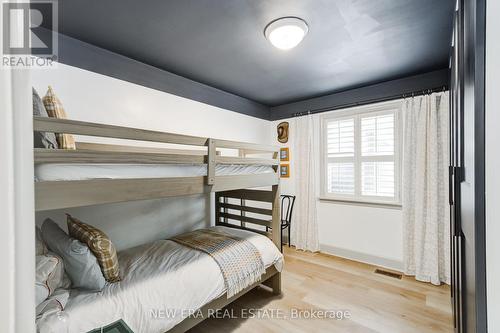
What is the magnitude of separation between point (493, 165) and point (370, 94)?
2.92 m

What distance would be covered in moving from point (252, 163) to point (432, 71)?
230 centimetres

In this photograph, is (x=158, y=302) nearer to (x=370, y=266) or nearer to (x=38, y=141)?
(x=38, y=141)

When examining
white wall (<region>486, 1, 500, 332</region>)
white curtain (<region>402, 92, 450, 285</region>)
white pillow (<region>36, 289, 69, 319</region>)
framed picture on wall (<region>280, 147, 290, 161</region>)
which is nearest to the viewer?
white wall (<region>486, 1, 500, 332</region>)

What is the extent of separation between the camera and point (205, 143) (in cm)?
175

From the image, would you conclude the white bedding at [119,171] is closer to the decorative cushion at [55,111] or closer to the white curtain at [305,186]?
the decorative cushion at [55,111]

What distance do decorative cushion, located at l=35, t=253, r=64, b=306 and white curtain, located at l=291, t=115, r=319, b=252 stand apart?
2.95m

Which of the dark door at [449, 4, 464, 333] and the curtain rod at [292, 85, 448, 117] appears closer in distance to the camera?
the dark door at [449, 4, 464, 333]

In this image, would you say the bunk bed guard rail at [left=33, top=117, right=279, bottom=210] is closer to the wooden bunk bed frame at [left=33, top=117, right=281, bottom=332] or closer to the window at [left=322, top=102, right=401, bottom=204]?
the wooden bunk bed frame at [left=33, top=117, right=281, bottom=332]

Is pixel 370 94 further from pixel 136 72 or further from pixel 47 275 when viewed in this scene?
pixel 47 275

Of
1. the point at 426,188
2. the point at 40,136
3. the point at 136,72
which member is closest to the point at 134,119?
the point at 136,72

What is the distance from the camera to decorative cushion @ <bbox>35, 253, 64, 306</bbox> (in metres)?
1.21

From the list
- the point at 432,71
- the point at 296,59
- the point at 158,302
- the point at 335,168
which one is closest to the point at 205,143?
the point at 158,302

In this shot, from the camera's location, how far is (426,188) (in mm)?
2668

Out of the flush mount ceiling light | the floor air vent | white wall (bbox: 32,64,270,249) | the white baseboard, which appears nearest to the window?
the white baseboard
